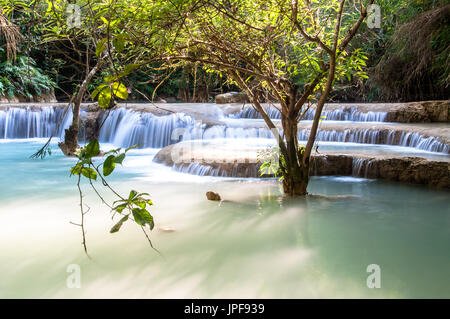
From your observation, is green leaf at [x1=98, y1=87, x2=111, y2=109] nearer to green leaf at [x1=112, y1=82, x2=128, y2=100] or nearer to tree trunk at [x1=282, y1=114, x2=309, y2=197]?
green leaf at [x1=112, y1=82, x2=128, y2=100]

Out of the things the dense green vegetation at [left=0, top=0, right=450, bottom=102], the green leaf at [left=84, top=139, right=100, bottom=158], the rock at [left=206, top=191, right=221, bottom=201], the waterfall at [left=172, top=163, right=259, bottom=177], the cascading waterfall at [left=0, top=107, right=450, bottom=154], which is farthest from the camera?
the cascading waterfall at [left=0, top=107, right=450, bottom=154]

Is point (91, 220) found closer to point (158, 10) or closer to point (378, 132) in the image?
point (158, 10)

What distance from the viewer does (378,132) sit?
820 centimetres

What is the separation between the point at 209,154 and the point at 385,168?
8.64 feet

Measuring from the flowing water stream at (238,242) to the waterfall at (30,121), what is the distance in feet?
23.6

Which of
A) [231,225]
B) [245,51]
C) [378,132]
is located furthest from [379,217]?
[378,132]

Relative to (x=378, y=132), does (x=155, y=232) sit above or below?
below

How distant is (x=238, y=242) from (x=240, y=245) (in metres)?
0.07

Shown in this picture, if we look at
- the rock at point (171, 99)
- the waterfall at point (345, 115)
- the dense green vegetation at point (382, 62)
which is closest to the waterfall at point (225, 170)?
the dense green vegetation at point (382, 62)

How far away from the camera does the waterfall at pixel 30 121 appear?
12297mm

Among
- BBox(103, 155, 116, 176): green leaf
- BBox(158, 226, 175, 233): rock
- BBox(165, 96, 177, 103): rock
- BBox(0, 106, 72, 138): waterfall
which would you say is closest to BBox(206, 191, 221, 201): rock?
BBox(158, 226, 175, 233): rock

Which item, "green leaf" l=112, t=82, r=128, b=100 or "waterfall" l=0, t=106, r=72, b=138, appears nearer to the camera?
"green leaf" l=112, t=82, r=128, b=100

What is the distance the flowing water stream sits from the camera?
8.47 feet

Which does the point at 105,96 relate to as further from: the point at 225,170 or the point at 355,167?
the point at 355,167
